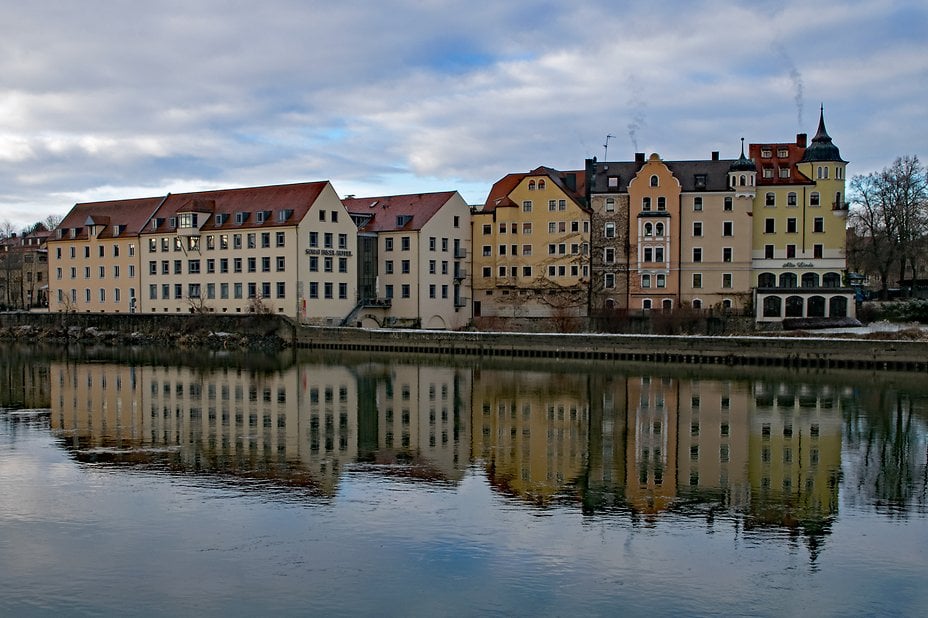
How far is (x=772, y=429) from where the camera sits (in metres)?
30.7

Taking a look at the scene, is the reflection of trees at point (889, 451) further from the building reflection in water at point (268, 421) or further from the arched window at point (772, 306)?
the arched window at point (772, 306)

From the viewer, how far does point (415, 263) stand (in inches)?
2859

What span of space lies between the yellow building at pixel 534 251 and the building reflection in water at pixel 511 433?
2673cm

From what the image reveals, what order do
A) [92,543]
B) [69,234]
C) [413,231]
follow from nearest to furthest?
[92,543], [413,231], [69,234]

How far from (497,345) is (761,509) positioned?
42.5m

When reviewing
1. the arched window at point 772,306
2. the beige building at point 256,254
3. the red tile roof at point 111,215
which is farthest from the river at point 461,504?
the red tile roof at point 111,215

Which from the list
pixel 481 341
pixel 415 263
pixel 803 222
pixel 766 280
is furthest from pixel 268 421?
pixel 803 222

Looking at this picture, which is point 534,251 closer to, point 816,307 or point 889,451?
point 816,307

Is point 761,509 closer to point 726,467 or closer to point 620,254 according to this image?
point 726,467

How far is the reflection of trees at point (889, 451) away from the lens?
68.3 feet

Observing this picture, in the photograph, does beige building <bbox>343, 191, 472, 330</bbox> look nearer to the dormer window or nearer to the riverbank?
the riverbank

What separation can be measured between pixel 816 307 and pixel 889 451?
40664 millimetres

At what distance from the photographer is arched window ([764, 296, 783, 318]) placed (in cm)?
6656

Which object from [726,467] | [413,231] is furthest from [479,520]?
[413,231]
